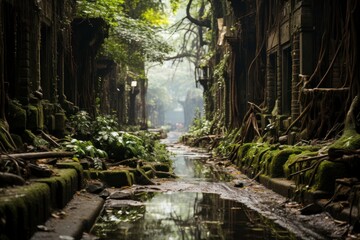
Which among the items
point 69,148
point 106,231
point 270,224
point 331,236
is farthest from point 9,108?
point 331,236

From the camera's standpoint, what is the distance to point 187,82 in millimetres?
82312

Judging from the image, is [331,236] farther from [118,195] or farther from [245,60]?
[245,60]

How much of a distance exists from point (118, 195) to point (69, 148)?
2.30 meters

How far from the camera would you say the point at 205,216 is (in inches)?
288

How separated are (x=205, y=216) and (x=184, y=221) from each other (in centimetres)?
53

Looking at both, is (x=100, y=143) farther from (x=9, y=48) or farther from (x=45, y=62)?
(x=9, y=48)

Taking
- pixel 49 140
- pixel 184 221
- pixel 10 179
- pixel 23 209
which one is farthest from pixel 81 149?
pixel 23 209

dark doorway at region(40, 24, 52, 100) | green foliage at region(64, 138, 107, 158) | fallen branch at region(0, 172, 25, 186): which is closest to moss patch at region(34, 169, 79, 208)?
fallen branch at region(0, 172, 25, 186)

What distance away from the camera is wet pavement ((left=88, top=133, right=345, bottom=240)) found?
6102 millimetres

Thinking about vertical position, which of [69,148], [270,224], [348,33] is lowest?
[270,224]

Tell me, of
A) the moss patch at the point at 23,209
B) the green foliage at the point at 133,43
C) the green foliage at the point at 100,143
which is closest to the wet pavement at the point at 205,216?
the moss patch at the point at 23,209

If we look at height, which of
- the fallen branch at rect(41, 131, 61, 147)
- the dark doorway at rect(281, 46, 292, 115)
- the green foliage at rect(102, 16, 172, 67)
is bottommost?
the fallen branch at rect(41, 131, 61, 147)

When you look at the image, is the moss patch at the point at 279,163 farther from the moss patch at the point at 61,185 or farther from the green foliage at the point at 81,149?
the moss patch at the point at 61,185

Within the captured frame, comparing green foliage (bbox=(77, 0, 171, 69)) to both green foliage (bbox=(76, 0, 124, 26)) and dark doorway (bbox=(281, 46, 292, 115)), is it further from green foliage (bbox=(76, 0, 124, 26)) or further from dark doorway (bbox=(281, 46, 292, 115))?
dark doorway (bbox=(281, 46, 292, 115))
